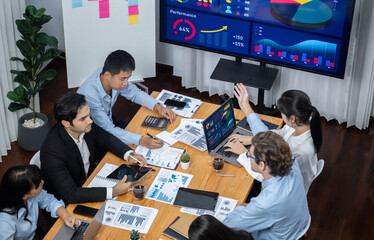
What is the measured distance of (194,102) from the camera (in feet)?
14.6

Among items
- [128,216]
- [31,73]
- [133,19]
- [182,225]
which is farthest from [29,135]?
[182,225]

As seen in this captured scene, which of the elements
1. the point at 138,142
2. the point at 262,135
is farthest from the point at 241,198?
the point at 138,142

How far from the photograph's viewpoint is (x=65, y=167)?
355 centimetres

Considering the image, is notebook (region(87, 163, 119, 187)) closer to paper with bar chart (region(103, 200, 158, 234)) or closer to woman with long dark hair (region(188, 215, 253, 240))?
paper with bar chart (region(103, 200, 158, 234))

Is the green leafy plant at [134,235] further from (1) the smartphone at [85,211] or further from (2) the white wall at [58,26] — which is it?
(2) the white wall at [58,26]

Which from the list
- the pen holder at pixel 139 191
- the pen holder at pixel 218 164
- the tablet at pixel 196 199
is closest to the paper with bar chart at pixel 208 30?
the pen holder at pixel 218 164

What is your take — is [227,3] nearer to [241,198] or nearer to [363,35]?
[363,35]

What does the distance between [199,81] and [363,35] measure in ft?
5.98

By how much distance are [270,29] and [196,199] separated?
2.03 meters

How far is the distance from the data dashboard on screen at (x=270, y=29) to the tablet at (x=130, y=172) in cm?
187

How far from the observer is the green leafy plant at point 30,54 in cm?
471

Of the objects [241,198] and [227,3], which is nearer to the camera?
[241,198]

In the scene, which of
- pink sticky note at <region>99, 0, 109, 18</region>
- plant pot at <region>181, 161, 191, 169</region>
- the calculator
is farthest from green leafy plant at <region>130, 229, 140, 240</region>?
pink sticky note at <region>99, 0, 109, 18</region>

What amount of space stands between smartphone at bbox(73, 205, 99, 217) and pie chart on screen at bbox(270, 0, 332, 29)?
2450mm
